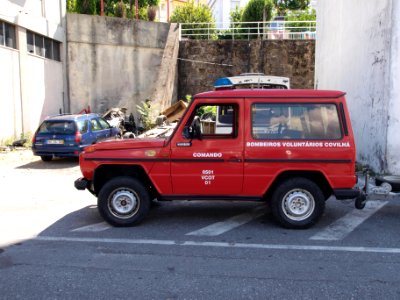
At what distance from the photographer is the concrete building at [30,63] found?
53.3 feet

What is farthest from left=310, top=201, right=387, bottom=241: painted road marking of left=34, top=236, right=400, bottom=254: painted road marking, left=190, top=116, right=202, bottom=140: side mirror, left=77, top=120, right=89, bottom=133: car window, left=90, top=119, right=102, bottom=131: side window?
left=90, top=119, right=102, bottom=131: side window

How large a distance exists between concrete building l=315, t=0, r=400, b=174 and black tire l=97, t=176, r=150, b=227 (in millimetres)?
6010

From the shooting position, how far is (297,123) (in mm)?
5898

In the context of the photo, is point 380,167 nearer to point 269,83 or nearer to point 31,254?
point 269,83

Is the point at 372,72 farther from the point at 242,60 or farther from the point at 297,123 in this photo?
the point at 242,60

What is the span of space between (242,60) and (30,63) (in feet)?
37.5

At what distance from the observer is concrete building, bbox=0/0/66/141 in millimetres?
16234

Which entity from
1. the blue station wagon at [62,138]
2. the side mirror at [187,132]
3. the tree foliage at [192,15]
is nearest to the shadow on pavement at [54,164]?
the blue station wagon at [62,138]

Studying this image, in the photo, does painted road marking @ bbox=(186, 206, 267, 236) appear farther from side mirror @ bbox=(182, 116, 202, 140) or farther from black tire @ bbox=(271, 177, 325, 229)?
side mirror @ bbox=(182, 116, 202, 140)

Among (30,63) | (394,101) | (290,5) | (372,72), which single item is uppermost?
(290,5)

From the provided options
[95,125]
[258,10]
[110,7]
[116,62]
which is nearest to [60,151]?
[95,125]

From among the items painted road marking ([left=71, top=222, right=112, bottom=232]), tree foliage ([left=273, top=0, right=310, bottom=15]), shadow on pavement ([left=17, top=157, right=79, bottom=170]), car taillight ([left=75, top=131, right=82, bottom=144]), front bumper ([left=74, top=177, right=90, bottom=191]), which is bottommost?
painted road marking ([left=71, top=222, right=112, bottom=232])

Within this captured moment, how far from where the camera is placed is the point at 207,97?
595 cm

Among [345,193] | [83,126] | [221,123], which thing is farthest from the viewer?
[83,126]
